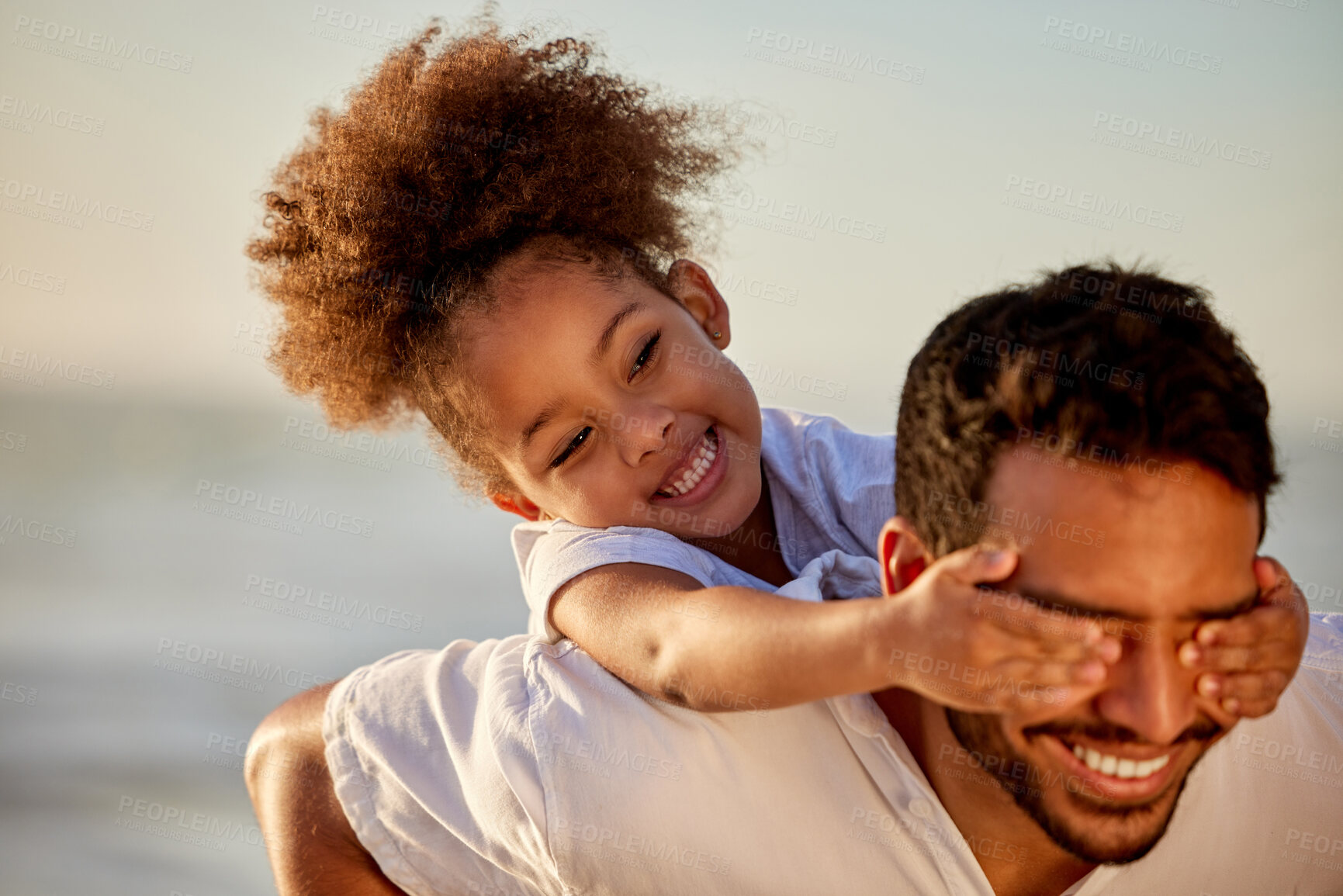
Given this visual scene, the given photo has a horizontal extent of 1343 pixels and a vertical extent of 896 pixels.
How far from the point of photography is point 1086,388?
1.72 m

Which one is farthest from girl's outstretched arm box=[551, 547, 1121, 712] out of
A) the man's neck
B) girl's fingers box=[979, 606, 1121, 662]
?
the man's neck

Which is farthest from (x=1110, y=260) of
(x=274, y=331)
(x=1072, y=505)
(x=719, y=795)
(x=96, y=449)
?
(x=96, y=449)

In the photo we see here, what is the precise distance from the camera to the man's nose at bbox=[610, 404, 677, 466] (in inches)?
110

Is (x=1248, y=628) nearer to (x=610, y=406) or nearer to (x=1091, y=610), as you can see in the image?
(x=1091, y=610)

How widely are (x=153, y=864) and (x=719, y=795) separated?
2.90 meters

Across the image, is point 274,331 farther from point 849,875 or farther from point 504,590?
point 504,590

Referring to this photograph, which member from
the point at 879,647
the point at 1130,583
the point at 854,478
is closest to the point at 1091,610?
the point at 1130,583

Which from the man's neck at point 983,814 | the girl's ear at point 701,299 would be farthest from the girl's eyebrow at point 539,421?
the man's neck at point 983,814

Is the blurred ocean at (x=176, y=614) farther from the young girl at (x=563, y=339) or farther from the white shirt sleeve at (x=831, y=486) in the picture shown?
the white shirt sleeve at (x=831, y=486)

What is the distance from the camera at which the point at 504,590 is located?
714 centimetres

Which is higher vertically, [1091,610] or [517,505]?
[517,505]

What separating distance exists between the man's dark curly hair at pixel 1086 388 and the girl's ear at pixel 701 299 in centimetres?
140

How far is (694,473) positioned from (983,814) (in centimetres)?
114

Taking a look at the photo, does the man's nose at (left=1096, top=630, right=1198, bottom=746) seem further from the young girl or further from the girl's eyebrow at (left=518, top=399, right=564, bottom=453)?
the girl's eyebrow at (left=518, top=399, right=564, bottom=453)
